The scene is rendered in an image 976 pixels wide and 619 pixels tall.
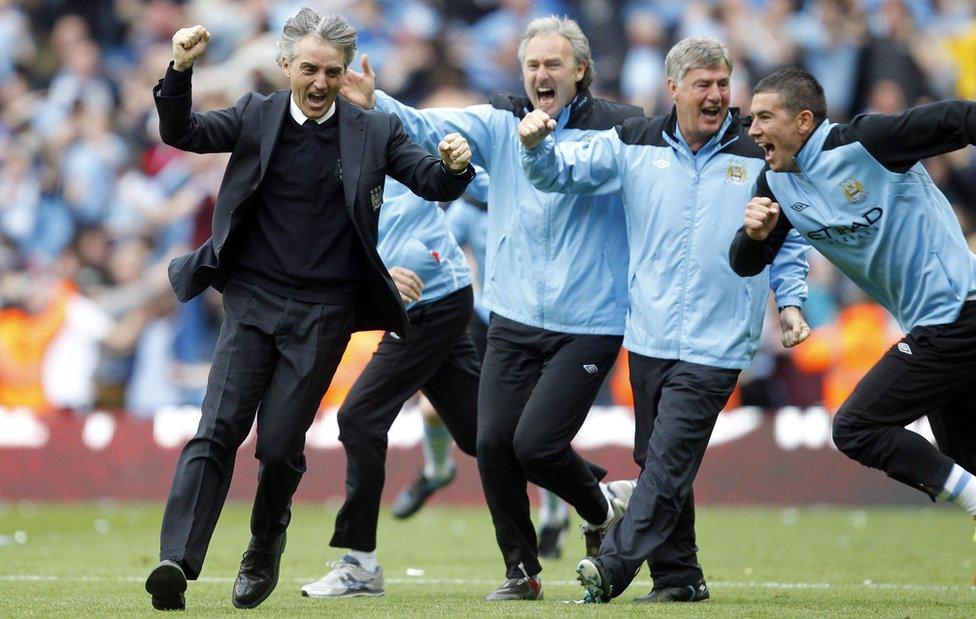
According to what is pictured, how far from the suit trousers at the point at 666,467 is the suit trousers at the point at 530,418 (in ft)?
0.87

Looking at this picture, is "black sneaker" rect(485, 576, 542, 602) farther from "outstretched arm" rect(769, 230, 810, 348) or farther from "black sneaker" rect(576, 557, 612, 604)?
"outstretched arm" rect(769, 230, 810, 348)

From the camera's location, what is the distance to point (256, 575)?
6.96m

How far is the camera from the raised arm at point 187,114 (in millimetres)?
6328

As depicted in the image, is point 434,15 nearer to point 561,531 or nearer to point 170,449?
point 170,449

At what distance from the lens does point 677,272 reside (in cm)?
727

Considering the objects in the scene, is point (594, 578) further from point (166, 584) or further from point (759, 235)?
point (166, 584)

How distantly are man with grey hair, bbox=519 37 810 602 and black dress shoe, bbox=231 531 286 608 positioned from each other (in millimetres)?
1408

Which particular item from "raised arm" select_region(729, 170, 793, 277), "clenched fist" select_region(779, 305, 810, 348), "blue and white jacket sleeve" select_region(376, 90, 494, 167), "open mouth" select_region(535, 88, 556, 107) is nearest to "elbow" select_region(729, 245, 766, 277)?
"raised arm" select_region(729, 170, 793, 277)

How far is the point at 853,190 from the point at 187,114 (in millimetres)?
2806

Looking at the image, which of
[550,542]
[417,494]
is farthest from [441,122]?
[417,494]

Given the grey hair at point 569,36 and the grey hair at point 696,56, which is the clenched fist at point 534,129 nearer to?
the grey hair at point 696,56

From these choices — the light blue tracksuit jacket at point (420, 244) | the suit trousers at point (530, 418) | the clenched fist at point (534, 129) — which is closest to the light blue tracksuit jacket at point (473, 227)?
the light blue tracksuit jacket at point (420, 244)

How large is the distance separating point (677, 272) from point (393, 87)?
10.8 metres

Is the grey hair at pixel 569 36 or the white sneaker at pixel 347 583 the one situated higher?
the grey hair at pixel 569 36
